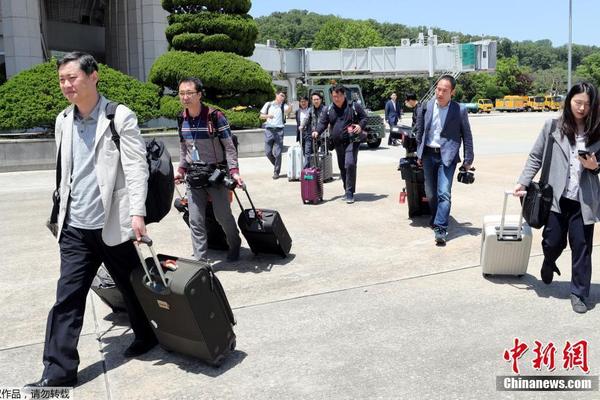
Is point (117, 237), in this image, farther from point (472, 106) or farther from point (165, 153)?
point (472, 106)

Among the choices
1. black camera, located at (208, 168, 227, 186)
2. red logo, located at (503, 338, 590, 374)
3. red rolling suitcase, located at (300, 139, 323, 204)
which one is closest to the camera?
red logo, located at (503, 338, 590, 374)

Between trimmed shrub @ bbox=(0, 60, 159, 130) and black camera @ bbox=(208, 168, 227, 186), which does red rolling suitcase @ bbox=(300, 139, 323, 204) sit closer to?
black camera @ bbox=(208, 168, 227, 186)

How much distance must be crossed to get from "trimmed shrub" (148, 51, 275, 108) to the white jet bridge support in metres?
23.7

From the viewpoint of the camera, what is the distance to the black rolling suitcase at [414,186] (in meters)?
7.48

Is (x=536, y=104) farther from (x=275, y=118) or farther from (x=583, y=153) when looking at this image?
(x=583, y=153)

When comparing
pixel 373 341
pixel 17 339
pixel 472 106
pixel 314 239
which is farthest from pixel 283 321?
pixel 472 106

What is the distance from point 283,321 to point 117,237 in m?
1.52

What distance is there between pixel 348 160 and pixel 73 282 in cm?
571

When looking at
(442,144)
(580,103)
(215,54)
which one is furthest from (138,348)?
(215,54)

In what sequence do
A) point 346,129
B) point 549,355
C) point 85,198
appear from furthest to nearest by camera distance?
1. point 346,129
2. point 549,355
3. point 85,198

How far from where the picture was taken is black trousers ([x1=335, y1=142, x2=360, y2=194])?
8.77 meters

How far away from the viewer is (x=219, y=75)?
15414 millimetres

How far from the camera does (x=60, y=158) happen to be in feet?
12.2

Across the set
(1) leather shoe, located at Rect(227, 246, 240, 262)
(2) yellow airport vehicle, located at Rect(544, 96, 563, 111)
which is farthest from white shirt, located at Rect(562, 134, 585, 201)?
(2) yellow airport vehicle, located at Rect(544, 96, 563, 111)
